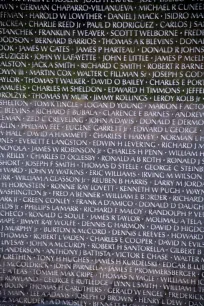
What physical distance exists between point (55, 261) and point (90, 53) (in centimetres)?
162

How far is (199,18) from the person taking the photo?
288 centimetres

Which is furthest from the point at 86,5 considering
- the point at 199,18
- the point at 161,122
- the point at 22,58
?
the point at 161,122

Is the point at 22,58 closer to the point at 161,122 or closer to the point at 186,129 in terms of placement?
the point at 161,122

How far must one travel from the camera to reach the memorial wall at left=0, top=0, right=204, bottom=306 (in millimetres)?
2934

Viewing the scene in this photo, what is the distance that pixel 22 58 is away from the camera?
3.05 m

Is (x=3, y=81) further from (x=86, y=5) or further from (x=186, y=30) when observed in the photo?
(x=186, y=30)

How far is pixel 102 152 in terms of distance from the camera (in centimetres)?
302

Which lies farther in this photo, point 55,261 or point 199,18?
point 55,261

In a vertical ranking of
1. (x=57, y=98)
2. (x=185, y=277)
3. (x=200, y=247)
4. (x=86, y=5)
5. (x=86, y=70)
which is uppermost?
(x=86, y=5)

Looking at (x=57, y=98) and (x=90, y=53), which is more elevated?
(x=90, y=53)

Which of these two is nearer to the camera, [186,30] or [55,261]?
[186,30]

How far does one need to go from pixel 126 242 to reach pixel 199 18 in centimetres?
174

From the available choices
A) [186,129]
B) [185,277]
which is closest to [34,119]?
[186,129]

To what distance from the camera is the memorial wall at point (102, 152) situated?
2934 mm
